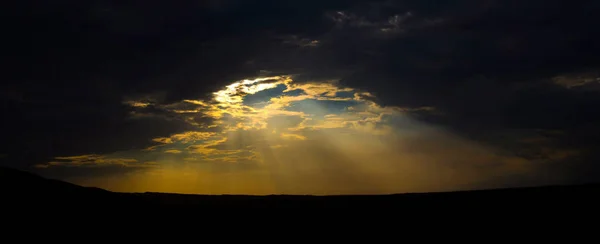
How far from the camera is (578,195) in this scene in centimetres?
3128

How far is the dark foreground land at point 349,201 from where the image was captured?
893 inches

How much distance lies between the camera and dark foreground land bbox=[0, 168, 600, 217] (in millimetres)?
22688

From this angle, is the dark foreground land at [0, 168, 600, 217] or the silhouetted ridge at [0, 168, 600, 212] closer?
the dark foreground land at [0, 168, 600, 217]

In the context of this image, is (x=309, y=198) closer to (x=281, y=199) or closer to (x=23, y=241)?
(x=281, y=199)

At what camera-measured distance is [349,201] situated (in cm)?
3678

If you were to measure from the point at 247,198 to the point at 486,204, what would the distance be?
17.4 meters

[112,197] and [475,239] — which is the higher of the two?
[112,197]

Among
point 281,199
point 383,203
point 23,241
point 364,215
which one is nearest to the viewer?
point 23,241

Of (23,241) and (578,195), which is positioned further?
(578,195)

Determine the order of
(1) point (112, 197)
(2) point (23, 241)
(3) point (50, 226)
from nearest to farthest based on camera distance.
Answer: (2) point (23, 241) → (3) point (50, 226) → (1) point (112, 197)

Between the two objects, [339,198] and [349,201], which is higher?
[339,198]

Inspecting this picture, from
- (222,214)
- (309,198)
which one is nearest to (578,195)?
(309,198)

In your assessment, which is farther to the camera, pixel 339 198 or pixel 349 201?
pixel 339 198

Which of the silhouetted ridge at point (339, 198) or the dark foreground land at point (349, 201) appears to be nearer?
the dark foreground land at point (349, 201)
